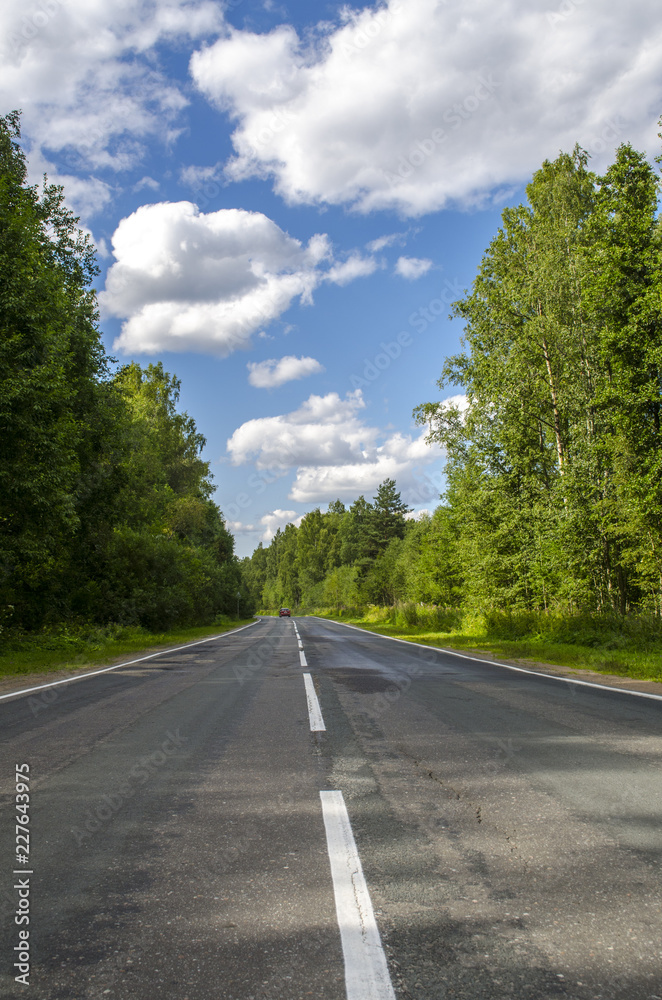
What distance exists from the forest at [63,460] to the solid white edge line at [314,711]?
9.12 m

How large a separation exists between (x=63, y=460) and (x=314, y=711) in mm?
11341

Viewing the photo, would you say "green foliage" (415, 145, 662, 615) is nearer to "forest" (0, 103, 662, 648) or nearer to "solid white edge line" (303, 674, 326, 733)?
"forest" (0, 103, 662, 648)

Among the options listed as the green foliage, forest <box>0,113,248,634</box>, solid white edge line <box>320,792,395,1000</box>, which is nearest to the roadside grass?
forest <box>0,113,248,634</box>

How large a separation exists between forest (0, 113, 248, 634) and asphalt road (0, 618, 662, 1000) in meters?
9.45

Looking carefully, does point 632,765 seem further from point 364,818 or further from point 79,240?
point 79,240

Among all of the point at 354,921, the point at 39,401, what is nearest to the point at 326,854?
the point at 354,921

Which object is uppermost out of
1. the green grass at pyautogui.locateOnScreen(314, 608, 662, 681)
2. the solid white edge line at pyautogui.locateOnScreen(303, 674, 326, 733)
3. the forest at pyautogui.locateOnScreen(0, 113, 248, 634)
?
the forest at pyautogui.locateOnScreen(0, 113, 248, 634)

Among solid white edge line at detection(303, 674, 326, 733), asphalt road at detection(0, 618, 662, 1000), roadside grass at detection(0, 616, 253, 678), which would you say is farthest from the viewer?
roadside grass at detection(0, 616, 253, 678)

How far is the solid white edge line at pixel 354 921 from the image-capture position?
2.07 meters

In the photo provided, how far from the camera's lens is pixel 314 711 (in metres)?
7.31

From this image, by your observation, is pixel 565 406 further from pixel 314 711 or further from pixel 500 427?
pixel 314 711

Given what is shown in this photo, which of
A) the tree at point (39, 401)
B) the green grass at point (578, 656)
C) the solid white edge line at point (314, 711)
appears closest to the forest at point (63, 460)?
the tree at point (39, 401)

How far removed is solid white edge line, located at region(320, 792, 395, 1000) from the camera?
2066mm

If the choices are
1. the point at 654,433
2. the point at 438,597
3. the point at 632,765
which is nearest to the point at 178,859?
the point at 632,765
